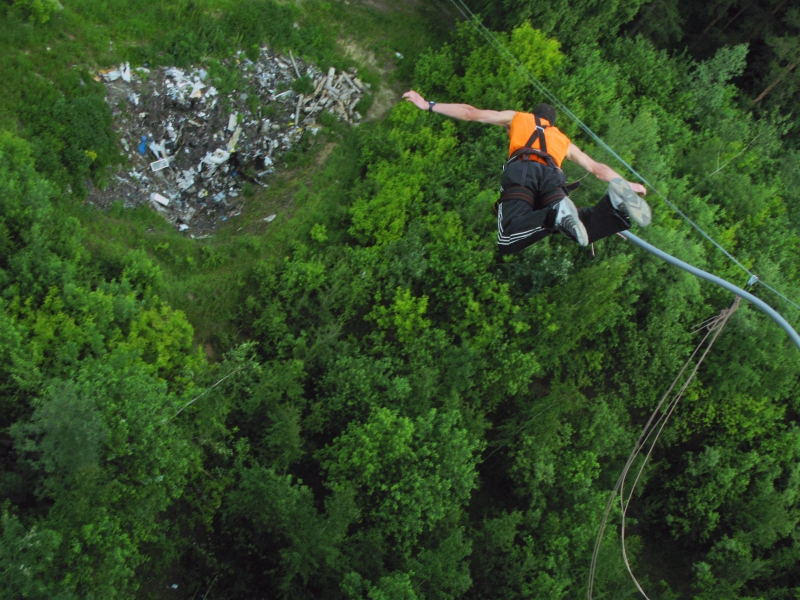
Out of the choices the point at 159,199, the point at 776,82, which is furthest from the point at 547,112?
the point at 776,82

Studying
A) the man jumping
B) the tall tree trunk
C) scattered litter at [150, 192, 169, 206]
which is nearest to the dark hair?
the man jumping

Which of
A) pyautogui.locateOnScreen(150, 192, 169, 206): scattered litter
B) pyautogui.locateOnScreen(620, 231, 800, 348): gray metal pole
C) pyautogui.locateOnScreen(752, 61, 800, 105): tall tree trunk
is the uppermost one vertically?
pyautogui.locateOnScreen(752, 61, 800, 105): tall tree trunk

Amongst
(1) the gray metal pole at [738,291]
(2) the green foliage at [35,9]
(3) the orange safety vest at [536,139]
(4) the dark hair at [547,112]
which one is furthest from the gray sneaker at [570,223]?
(2) the green foliage at [35,9]

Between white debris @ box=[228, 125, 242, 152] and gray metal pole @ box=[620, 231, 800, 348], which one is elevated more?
white debris @ box=[228, 125, 242, 152]

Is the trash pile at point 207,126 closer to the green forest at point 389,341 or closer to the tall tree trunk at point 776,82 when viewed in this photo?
the green forest at point 389,341

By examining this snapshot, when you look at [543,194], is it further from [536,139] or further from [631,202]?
[631,202]

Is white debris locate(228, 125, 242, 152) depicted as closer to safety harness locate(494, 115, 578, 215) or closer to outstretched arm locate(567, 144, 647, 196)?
safety harness locate(494, 115, 578, 215)
